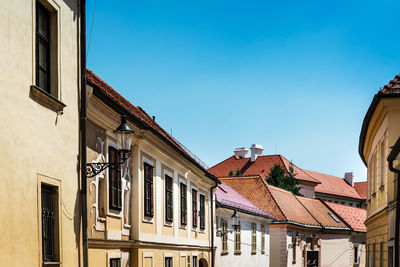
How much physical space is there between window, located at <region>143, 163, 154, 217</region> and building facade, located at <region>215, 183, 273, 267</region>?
9.49 metres

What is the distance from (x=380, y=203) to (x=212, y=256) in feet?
31.2

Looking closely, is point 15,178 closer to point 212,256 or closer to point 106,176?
point 106,176

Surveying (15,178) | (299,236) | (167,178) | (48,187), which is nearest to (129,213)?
(167,178)

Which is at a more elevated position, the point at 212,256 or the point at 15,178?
the point at 15,178

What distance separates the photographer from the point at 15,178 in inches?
312

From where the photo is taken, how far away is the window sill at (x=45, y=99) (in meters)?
8.49

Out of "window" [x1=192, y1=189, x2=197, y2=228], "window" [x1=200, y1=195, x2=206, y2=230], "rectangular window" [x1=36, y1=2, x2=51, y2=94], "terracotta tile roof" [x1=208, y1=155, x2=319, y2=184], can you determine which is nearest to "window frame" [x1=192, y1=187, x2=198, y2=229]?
"window" [x1=192, y1=189, x2=197, y2=228]

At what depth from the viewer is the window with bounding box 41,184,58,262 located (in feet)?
29.2

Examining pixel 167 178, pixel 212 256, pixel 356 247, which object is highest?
pixel 167 178

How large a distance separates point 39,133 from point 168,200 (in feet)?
32.4

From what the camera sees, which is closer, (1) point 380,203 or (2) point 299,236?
(1) point 380,203

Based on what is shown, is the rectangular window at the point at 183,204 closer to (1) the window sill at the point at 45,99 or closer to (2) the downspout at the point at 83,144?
(2) the downspout at the point at 83,144

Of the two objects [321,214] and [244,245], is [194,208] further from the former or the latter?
[321,214]

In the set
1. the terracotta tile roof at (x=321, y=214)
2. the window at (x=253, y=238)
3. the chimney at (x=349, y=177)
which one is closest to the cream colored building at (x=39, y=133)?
the window at (x=253, y=238)
